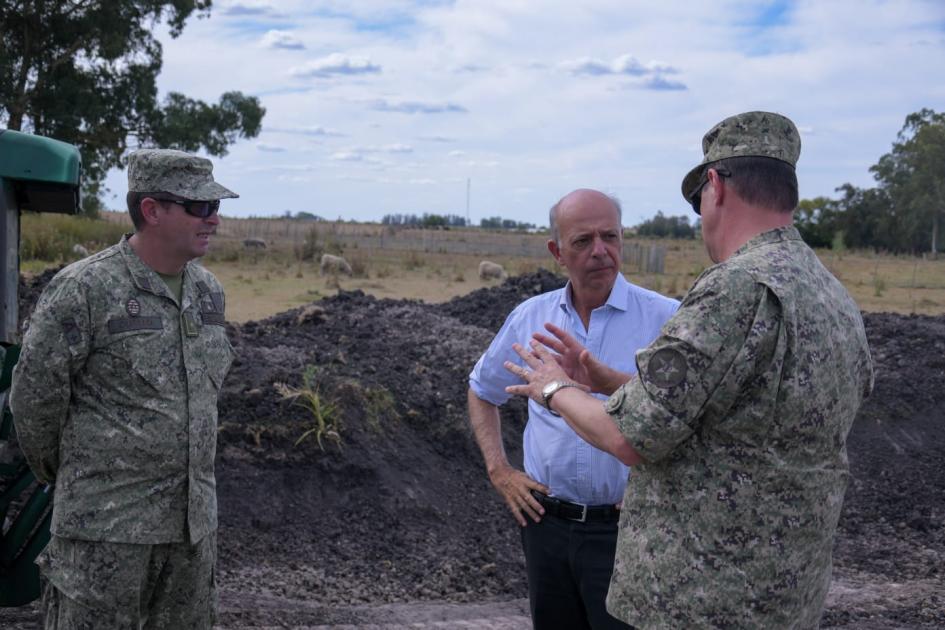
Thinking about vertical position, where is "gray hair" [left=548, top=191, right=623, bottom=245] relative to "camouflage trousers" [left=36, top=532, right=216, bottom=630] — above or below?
above

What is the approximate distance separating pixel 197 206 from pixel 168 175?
0.46 feet

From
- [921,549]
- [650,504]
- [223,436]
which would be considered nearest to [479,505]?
[223,436]

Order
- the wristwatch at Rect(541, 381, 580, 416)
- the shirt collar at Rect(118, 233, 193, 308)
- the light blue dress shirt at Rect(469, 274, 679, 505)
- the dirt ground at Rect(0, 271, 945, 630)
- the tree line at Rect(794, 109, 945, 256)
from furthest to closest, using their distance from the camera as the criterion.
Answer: the tree line at Rect(794, 109, 945, 256) → the dirt ground at Rect(0, 271, 945, 630) → the shirt collar at Rect(118, 233, 193, 308) → the light blue dress shirt at Rect(469, 274, 679, 505) → the wristwatch at Rect(541, 381, 580, 416)

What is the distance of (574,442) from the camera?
337 cm

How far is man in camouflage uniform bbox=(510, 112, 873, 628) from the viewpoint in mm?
2352

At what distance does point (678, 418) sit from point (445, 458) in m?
5.82

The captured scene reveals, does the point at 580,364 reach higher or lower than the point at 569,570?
higher

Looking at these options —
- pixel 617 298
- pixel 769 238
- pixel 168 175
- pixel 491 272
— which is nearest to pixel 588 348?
pixel 617 298

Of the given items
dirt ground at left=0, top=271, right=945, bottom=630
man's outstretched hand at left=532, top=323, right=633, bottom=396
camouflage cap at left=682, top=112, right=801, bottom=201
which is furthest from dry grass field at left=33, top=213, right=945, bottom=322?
camouflage cap at left=682, top=112, right=801, bottom=201

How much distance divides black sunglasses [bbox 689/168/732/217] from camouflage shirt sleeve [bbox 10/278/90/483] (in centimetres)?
191

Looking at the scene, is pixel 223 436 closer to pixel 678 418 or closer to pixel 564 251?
A: pixel 564 251

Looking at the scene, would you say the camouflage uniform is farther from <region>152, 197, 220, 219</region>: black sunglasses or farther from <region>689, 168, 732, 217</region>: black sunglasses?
<region>152, 197, 220, 219</region>: black sunglasses

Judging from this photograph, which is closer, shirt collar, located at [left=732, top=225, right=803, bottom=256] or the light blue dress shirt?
shirt collar, located at [left=732, top=225, right=803, bottom=256]

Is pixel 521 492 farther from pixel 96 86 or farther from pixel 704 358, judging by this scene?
pixel 96 86
